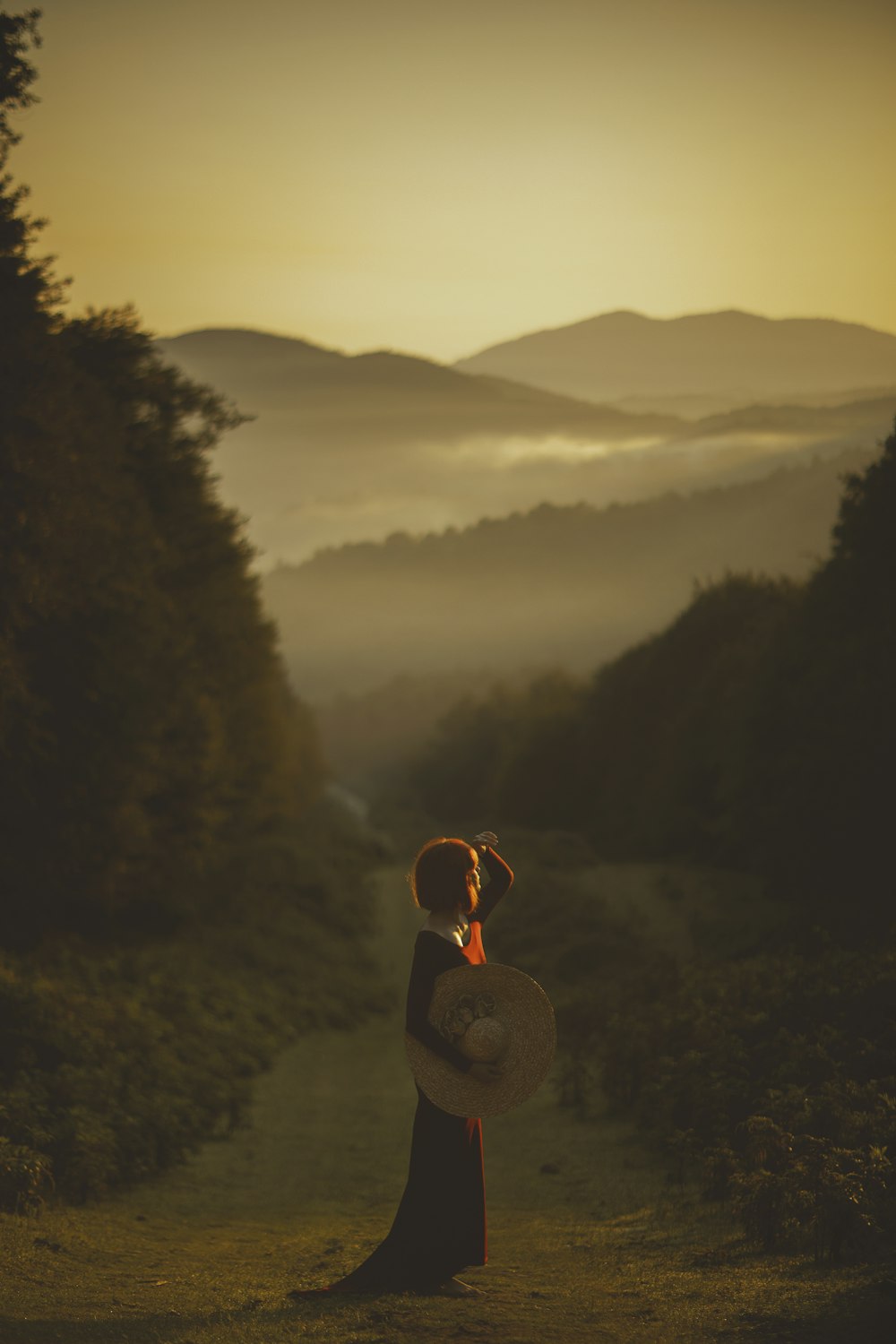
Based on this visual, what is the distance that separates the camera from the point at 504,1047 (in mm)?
7172

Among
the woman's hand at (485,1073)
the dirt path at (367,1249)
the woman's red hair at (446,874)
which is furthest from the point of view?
the woman's red hair at (446,874)

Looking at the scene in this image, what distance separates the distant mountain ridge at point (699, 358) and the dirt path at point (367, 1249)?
1254 inches

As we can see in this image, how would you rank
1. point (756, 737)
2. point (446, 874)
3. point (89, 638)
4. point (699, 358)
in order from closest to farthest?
1. point (446, 874)
2. point (89, 638)
3. point (756, 737)
4. point (699, 358)

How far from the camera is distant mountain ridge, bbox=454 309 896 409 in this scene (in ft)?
137

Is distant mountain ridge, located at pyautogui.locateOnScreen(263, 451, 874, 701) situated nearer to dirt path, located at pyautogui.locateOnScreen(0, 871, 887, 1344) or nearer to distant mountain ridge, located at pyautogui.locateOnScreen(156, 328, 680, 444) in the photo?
distant mountain ridge, located at pyautogui.locateOnScreen(156, 328, 680, 444)

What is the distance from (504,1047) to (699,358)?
47058 mm

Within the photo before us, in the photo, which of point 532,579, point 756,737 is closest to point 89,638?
point 756,737

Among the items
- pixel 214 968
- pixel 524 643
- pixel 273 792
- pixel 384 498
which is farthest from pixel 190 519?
pixel 384 498

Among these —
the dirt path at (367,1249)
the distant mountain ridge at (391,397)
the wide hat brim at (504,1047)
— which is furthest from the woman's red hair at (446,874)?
the distant mountain ridge at (391,397)

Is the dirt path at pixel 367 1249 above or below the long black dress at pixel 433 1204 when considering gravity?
below

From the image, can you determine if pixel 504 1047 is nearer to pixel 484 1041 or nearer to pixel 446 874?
pixel 484 1041

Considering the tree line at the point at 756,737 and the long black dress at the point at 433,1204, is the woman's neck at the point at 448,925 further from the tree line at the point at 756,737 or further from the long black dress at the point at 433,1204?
the tree line at the point at 756,737

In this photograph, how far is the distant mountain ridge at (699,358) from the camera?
137ft

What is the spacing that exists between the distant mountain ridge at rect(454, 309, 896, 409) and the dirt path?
3184 cm
